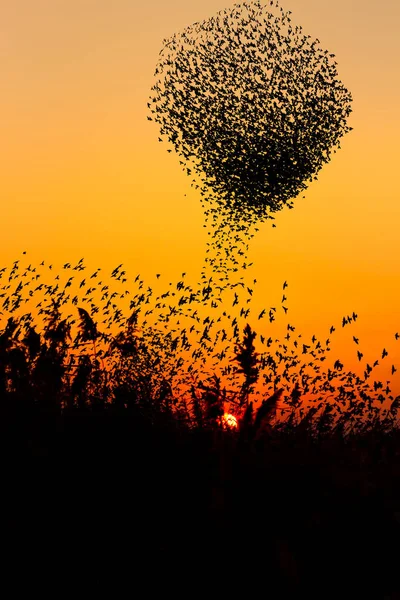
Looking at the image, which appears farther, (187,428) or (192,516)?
(187,428)

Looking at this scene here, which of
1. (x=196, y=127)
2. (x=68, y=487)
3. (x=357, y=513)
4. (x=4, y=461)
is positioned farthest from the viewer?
(x=196, y=127)

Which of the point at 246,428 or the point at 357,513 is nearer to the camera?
the point at 357,513

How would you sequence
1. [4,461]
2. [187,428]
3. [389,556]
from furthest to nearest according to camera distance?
[187,428] < [4,461] < [389,556]

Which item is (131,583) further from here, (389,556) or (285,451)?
(285,451)

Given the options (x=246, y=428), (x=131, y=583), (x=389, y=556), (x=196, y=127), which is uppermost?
(x=196, y=127)

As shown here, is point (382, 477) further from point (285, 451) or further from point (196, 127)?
point (196, 127)

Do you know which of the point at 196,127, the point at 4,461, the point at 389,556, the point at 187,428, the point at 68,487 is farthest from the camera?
the point at 196,127

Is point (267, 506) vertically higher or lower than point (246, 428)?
lower

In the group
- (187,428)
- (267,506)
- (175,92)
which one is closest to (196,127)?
(175,92)

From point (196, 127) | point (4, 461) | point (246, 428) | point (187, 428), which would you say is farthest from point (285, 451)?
point (196, 127)
